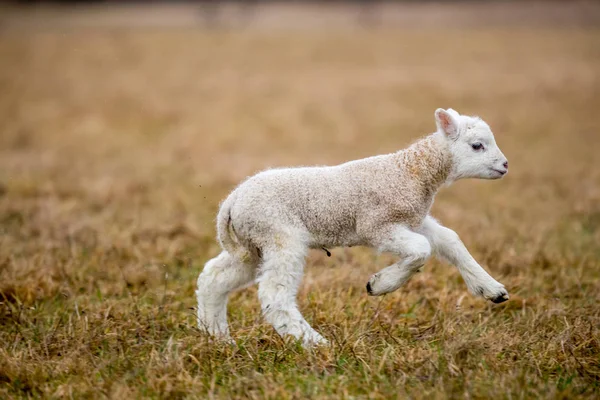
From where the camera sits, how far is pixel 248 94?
72.8 feet

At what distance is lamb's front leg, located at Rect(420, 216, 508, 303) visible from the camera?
5.03m

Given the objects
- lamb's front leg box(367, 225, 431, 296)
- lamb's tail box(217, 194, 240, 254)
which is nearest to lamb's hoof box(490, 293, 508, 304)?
lamb's front leg box(367, 225, 431, 296)

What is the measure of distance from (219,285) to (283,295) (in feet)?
2.16

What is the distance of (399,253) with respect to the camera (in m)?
4.91

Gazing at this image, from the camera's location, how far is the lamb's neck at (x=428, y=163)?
5207mm

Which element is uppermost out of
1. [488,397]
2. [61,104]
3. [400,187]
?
[400,187]

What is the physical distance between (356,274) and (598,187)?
6683mm

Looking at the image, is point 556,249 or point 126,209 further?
point 126,209

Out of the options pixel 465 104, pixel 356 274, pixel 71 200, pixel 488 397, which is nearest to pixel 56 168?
pixel 71 200

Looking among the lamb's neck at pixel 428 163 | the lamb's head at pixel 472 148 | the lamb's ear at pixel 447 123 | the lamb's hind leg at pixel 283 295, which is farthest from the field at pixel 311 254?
the lamb's ear at pixel 447 123

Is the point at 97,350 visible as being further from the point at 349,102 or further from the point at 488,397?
the point at 349,102

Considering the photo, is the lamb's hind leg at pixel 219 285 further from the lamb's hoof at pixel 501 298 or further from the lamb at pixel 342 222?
the lamb's hoof at pixel 501 298

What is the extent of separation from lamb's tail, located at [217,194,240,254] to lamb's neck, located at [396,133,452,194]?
1.27 metres

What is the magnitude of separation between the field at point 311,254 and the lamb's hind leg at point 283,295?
15 cm
